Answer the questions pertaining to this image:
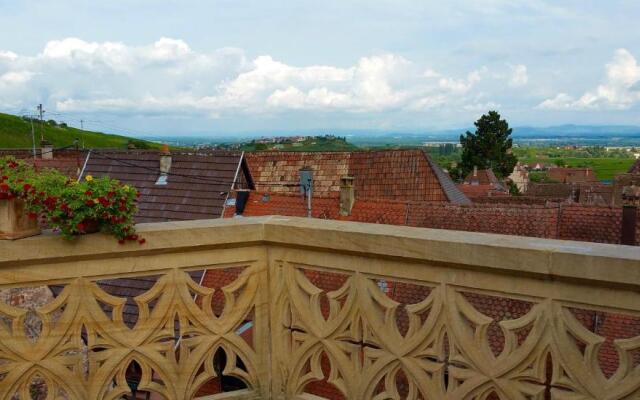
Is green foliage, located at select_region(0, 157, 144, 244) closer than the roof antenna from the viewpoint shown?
Yes

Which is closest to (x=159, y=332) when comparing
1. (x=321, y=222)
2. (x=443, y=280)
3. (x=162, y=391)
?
(x=162, y=391)

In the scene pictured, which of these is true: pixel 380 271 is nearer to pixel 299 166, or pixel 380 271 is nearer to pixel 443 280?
pixel 443 280

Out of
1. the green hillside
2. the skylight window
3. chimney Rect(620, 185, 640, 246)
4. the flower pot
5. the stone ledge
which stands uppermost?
the green hillside

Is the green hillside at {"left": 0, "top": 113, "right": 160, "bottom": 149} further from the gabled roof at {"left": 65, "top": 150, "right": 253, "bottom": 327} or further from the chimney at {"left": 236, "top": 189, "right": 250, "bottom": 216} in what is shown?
the chimney at {"left": 236, "top": 189, "right": 250, "bottom": 216}

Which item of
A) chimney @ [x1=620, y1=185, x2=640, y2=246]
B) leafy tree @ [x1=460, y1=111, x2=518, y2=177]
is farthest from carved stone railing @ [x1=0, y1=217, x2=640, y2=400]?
leafy tree @ [x1=460, y1=111, x2=518, y2=177]

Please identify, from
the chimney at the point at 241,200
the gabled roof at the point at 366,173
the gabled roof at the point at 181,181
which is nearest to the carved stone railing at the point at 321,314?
the gabled roof at the point at 181,181

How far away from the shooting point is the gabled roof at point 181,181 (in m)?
17.6

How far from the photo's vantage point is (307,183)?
21.1 m

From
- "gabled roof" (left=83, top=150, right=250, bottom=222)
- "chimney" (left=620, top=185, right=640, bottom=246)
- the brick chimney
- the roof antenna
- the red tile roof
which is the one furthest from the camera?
the red tile roof

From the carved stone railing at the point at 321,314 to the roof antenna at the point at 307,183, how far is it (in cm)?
1549

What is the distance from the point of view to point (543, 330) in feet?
7.53

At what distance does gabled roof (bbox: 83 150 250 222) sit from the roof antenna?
2.25m

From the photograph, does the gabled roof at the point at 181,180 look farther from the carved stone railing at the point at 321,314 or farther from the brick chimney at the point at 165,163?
the carved stone railing at the point at 321,314

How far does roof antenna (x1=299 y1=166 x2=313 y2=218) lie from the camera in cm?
1858
